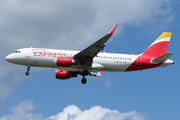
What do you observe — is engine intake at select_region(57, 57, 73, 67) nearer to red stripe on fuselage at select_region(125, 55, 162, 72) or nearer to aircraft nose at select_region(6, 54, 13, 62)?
aircraft nose at select_region(6, 54, 13, 62)

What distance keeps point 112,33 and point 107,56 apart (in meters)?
6.89

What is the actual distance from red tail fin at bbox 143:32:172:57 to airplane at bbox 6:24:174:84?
0.57 feet

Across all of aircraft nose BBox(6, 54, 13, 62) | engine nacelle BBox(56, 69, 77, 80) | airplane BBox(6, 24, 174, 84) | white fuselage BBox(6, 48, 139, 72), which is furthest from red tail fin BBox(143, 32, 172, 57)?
aircraft nose BBox(6, 54, 13, 62)

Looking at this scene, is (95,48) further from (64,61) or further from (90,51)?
(64,61)

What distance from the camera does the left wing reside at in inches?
1494

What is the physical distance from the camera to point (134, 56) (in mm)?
43781

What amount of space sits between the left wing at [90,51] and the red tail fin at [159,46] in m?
9.01

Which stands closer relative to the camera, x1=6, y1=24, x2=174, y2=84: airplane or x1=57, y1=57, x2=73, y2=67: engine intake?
x1=57, y1=57, x2=73, y2=67: engine intake

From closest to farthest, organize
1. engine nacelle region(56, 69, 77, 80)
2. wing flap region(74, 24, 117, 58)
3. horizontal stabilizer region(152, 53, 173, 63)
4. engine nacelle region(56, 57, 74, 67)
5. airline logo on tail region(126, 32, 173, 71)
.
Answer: wing flap region(74, 24, 117, 58)
engine nacelle region(56, 57, 74, 67)
horizontal stabilizer region(152, 53, 173, 63)
airline logo on tail region(126, 32, 173, 71)
engine nacelle region(56, 69, 77, 80)

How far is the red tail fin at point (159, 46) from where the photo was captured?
149ft

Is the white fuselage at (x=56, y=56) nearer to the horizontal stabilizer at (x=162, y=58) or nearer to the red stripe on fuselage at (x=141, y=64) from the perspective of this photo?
the red stripe on fuselage at (x=141, y=64)

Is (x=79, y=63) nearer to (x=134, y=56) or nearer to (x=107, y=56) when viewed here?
(x=107, y=56)

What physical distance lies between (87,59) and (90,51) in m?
1.62

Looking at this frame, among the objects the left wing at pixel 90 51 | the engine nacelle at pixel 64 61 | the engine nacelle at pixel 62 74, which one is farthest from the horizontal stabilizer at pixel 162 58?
the engine nacelle at pixel 62 74
